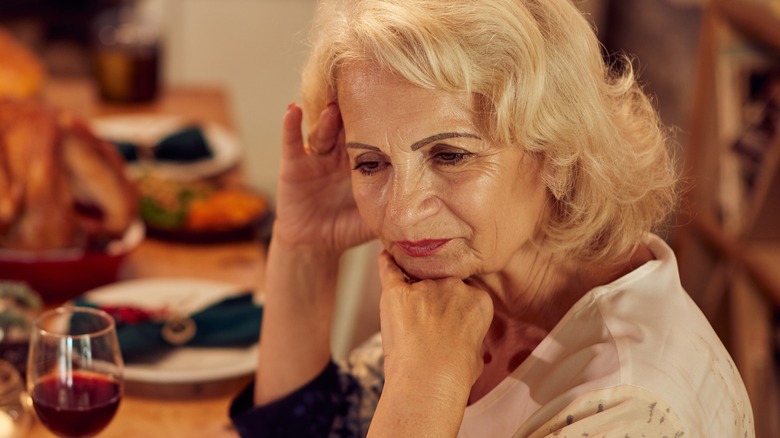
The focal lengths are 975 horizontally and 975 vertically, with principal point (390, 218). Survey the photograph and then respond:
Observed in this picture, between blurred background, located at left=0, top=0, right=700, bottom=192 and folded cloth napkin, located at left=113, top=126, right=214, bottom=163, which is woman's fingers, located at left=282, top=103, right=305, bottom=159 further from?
blurred background, located at left=0, top=0, right=700, bottom=192

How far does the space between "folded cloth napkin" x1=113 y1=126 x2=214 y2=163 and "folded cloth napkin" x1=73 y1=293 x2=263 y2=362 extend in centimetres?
84

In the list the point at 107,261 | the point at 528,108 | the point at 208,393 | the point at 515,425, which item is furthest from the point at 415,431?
the point at 107,261

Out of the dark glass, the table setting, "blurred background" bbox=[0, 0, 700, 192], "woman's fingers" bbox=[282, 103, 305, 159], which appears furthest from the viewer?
"blurred background" bbox=[0, 0, 700, 192]

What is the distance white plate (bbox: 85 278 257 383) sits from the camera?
151 centimetres

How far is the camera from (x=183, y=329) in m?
1.61

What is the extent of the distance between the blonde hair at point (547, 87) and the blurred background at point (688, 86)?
0.37ft

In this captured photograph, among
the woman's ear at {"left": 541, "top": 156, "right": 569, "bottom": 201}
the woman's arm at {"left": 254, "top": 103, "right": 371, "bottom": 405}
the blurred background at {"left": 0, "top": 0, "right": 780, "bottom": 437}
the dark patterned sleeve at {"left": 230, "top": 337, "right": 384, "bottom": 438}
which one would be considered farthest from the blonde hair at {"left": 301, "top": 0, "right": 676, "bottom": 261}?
the dark patterned sleeve at {"left": 230, "top": 337, "right": 384, "bottom": 438}

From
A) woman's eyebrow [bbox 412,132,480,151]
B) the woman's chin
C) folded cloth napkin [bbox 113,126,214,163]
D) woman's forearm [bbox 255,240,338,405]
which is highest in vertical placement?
woman's eyebrow [bbox 412,132,480,151]

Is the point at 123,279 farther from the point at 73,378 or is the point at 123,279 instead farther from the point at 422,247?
the point at 422,247

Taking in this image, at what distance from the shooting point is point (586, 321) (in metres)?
1.15

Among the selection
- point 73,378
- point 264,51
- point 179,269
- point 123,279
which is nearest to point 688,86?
point 264,51

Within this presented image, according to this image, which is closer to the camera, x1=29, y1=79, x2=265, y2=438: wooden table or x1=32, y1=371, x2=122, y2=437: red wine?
x1=32, y1=371, x2=122, y2=437: red wine

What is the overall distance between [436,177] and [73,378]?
52 centimetres

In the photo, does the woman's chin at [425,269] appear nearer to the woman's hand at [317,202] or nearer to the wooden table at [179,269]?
the woman's hand at [317,202]
